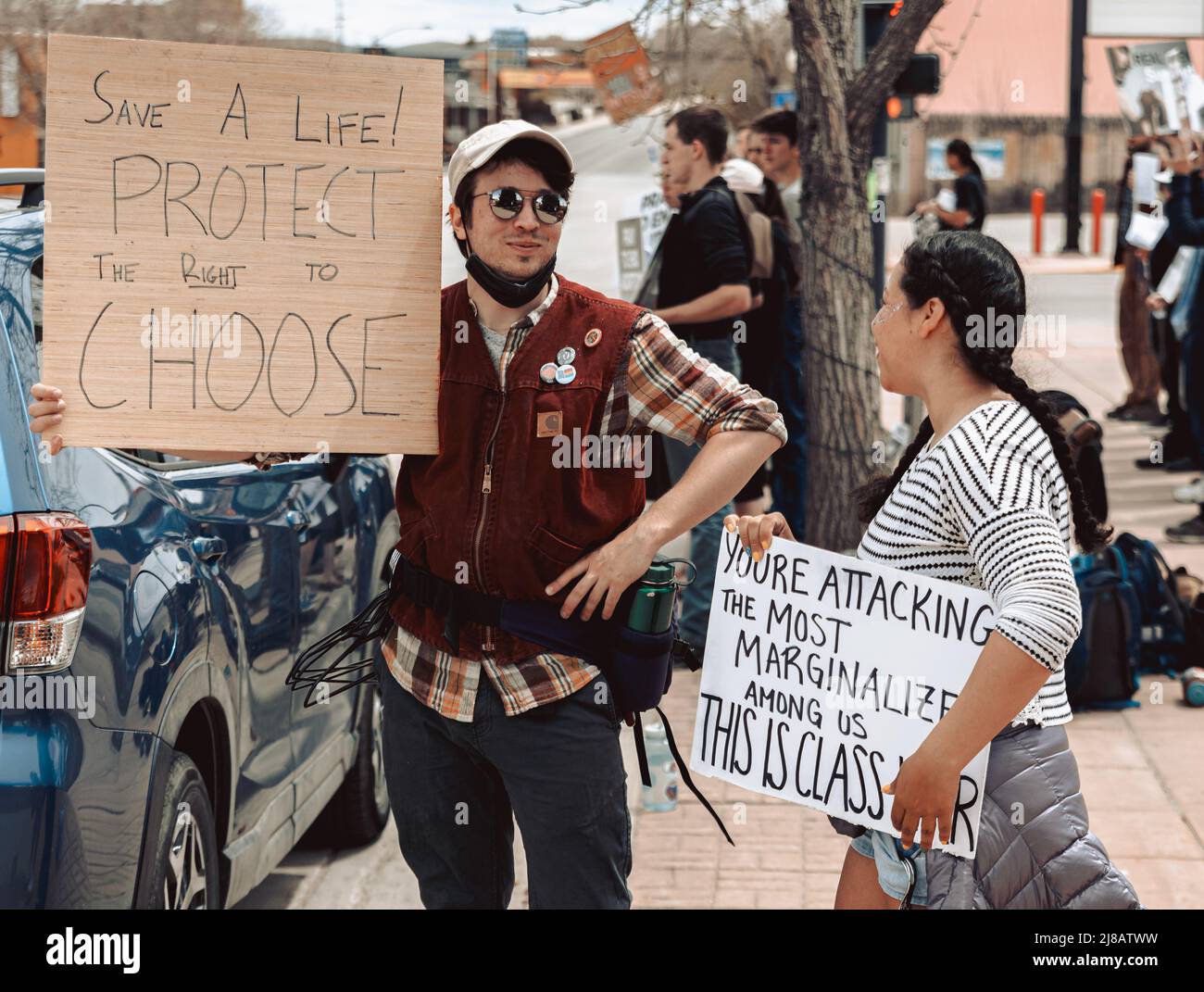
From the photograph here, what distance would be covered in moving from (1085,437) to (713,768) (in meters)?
3.60

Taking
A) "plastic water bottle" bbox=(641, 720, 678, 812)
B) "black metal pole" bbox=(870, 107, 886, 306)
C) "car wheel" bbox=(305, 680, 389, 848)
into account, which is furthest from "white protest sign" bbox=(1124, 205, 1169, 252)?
"car wheel" bbox=(305, 680, 389, 848)

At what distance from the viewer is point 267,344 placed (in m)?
3.03

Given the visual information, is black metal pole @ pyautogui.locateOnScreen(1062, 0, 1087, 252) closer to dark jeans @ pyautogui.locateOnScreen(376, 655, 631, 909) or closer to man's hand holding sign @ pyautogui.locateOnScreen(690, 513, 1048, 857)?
man's hand holding sign @ pyautogui.locateOnScreen(690, 513, 1048, 857)

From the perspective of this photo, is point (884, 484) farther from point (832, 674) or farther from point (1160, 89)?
point (1160, 89)

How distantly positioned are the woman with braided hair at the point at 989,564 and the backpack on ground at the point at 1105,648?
12.6 feet

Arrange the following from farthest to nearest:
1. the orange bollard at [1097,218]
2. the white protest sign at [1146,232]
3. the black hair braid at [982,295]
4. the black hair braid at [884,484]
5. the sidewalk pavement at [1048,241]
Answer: the orange bollard at [1097,218], the sidewalk pavement at [1048,241], the white protest sign at [1146,232], the black hair braid at [884,484], the black hair braid at [982,295]

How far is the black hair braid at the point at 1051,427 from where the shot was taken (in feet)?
9.17

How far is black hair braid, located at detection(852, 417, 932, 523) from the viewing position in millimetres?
3066

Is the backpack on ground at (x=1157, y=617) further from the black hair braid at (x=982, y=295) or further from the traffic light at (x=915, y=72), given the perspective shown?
the black hair braid at (x=982, y=295)

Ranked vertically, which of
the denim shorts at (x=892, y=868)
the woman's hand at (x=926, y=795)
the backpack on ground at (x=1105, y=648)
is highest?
the woman's hand at (x=926, y=795)

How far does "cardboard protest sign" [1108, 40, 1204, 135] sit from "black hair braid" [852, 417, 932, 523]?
8200 mm

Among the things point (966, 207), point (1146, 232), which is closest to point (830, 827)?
point (1146, 232)

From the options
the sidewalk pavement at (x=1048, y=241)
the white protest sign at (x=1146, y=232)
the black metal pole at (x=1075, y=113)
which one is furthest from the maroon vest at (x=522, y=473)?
the black metal pole at (x=1075, y=113)
